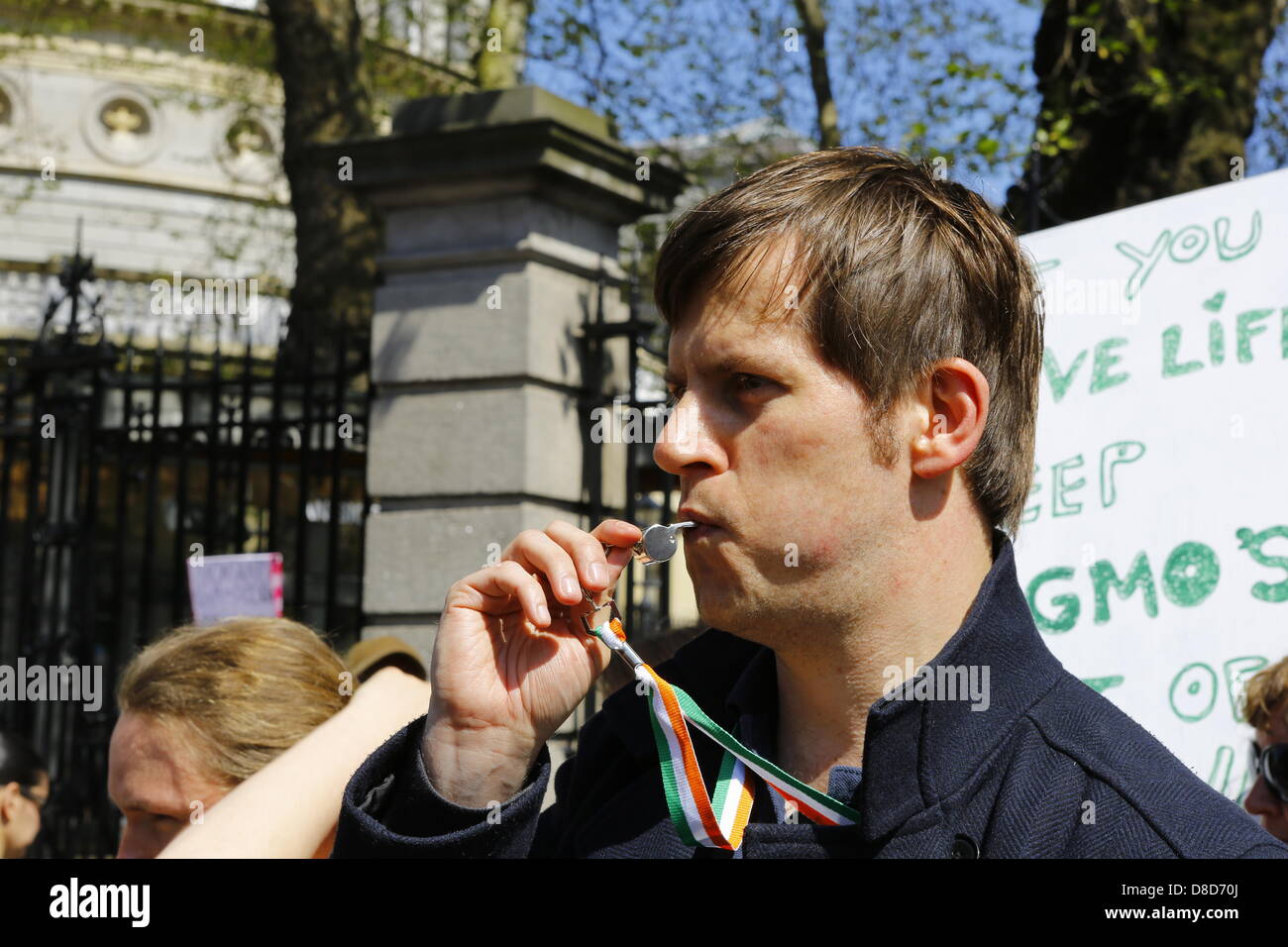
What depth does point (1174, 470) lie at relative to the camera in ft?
8.84

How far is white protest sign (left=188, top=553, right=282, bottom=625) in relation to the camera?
477 cm

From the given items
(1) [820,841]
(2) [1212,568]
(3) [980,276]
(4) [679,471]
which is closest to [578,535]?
(4) [679,471]

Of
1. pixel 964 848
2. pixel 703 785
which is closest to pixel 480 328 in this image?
pixel 703 785

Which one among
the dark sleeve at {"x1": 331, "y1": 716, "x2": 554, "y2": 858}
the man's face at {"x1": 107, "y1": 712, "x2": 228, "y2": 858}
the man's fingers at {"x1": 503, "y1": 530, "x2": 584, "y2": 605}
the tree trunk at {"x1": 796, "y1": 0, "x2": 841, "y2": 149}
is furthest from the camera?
the tree trunk at {"x1": 796, "y1": 0, "x2": 841, "y2": 149}

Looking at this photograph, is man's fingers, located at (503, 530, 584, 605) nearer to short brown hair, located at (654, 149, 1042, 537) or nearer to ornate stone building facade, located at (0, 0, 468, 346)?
short brown hair, located at (654, 149, 1042, 537)

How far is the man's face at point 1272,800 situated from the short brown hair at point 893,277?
3.27 ft

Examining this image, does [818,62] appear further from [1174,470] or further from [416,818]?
[416,818]

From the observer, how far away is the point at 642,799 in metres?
1.72

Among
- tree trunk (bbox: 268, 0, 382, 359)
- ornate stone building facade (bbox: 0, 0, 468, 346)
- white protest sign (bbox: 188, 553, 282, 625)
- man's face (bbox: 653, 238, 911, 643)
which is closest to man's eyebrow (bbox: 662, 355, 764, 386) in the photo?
man's face (bbox: 653, 238, 911, 643)

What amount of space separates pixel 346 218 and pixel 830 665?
7363 millimetres

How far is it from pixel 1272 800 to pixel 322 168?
6.50m

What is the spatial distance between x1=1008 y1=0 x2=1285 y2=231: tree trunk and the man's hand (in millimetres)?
5995
